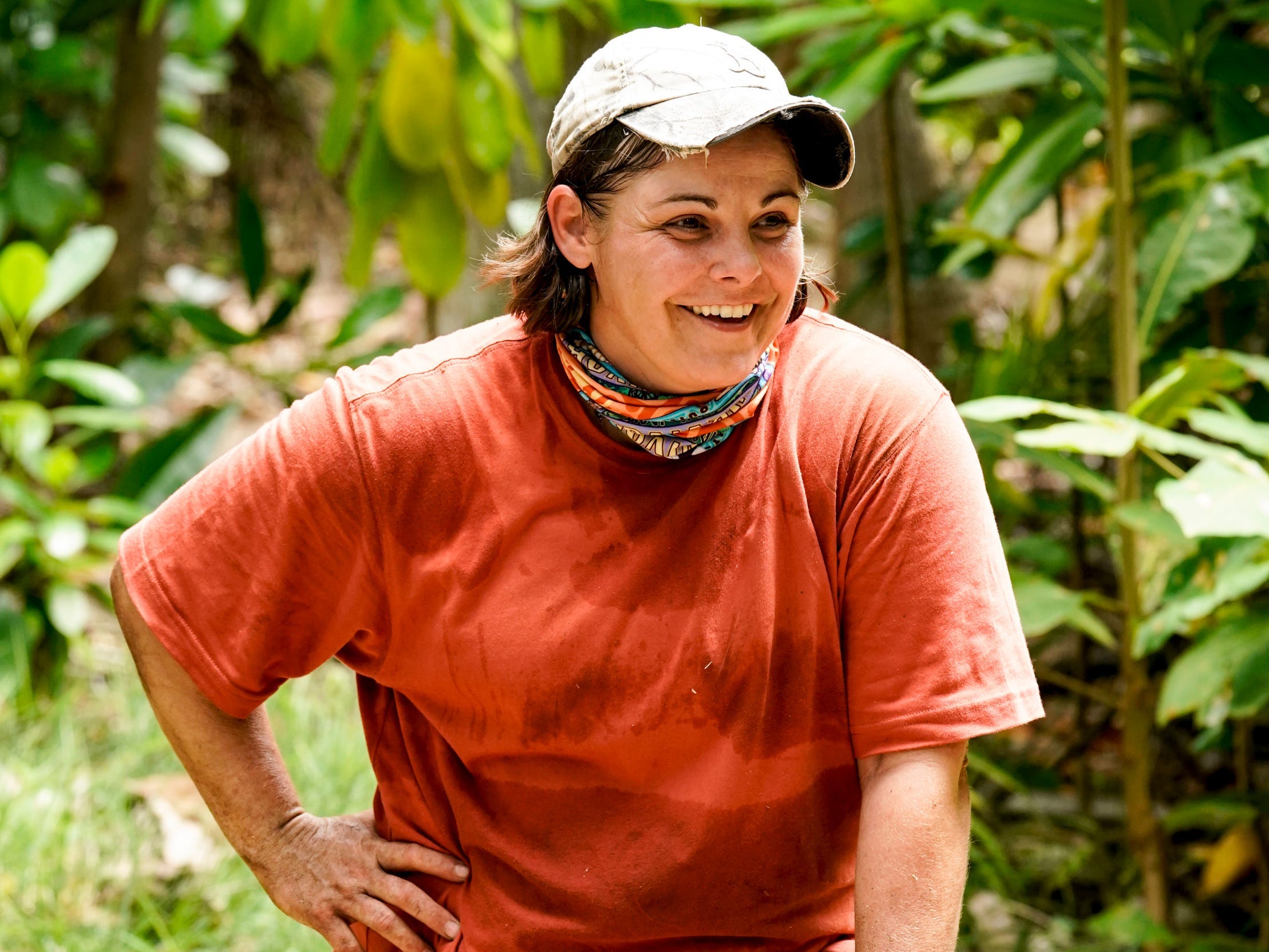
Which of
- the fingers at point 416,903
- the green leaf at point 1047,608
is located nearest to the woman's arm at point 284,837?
the fingers at point 416,903

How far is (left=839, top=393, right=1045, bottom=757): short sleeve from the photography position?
136cm

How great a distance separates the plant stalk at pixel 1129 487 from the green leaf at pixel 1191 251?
3 centimetres

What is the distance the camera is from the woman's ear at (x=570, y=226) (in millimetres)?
1478

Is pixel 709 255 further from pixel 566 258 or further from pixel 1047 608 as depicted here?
pixel 1047 608

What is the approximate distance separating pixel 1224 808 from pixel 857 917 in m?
1.10

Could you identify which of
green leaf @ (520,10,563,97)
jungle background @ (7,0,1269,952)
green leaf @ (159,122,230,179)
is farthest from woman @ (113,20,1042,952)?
green leaf @ (159,122,230,179)

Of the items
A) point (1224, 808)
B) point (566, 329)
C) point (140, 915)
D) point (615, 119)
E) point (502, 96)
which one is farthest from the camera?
point (502, 96)

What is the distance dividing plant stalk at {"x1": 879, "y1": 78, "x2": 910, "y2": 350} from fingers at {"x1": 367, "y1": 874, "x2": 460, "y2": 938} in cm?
187

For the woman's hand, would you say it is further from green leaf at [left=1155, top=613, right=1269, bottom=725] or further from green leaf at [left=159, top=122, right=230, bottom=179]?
green leaf at [left=159, top=122, right=230, bottom=179]

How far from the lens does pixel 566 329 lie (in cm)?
153

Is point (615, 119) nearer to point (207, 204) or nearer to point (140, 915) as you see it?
point (140, 915)

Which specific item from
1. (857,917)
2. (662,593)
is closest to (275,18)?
(662,593)

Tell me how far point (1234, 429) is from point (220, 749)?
1.41 meters

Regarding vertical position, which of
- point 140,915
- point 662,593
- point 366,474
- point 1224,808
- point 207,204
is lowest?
point 140,915
